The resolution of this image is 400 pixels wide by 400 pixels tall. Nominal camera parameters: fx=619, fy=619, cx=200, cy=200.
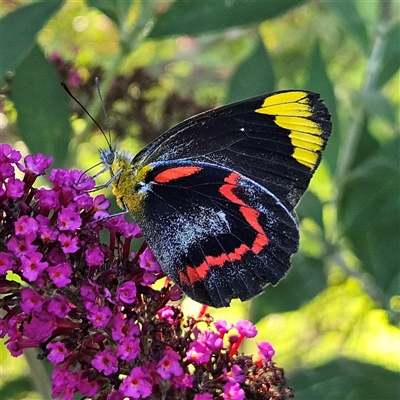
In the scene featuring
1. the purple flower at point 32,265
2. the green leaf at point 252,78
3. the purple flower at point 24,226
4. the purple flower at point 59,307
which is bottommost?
the purple flower at point 59,307

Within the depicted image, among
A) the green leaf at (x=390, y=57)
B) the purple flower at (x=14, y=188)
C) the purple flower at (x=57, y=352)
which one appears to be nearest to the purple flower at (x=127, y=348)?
the purple flower at (x=57, y=352)

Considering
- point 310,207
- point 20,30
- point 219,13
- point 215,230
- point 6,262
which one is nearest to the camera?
point 6,262

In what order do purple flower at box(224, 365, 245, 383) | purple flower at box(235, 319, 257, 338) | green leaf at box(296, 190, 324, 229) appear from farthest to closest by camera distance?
1. green leaf at box(296, 190, 324, 229)
2. purple flower at box(235, 319, 257, 338)
3. purple flower at box(224, 365, 245, 383)

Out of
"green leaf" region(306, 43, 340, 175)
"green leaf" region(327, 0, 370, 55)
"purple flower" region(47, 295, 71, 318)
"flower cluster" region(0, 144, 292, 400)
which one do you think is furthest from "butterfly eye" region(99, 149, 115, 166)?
"green leaf" region(327, 0, 370, 55)

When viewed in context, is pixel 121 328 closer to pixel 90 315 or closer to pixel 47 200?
pixel 90 315

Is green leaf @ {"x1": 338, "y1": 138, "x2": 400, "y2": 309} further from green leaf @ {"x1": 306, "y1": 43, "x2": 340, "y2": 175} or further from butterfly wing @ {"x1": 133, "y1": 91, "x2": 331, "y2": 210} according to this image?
butterfly wing @ {"x1": 133, "y1": 91, "x2": 331, "y2": 210}

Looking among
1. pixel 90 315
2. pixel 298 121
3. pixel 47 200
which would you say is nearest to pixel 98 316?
pixel 90 315

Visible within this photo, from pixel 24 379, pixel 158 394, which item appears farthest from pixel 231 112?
pixel 24 379

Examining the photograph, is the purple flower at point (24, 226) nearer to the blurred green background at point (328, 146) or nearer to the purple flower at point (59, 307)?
the purple flower at point (59, 307)
